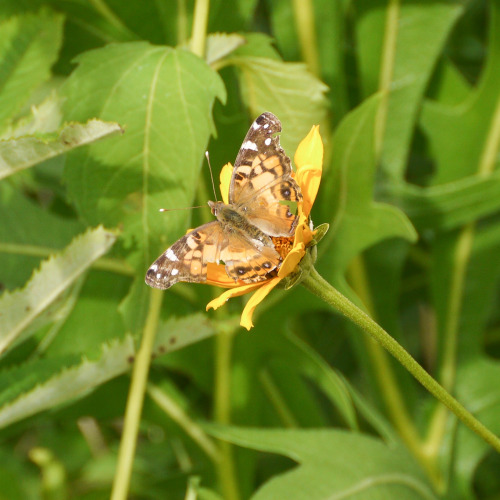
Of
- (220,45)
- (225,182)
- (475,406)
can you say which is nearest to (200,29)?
(220,45)

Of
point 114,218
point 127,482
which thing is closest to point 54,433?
point 127,482

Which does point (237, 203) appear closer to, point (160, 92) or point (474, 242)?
point (160, 92)

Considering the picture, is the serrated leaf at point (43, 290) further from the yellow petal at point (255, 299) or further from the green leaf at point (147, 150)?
the yellow petal at point (255, 299)

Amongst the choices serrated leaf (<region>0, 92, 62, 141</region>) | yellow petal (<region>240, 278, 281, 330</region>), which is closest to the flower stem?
yellow petal (<region>240, 278, 281, 330</region>)

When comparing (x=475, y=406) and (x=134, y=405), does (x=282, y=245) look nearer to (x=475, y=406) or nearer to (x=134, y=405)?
(x=134, y=405)

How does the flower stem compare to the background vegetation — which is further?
the background vegetation

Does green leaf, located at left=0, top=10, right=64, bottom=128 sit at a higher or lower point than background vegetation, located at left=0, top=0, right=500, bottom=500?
higher

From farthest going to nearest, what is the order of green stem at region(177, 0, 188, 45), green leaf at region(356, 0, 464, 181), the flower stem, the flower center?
green leaf at region(356, 0, 464, 181)
green stem at region(177, 0, 188, 45)
the flower center
the flower stem

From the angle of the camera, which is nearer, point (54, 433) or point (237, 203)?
point (237, 203)

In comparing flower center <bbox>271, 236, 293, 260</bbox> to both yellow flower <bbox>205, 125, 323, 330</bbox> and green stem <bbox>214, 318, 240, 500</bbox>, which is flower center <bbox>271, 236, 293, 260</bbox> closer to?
yellow flower <bbox>205, 125, 323, 330</bbox>
